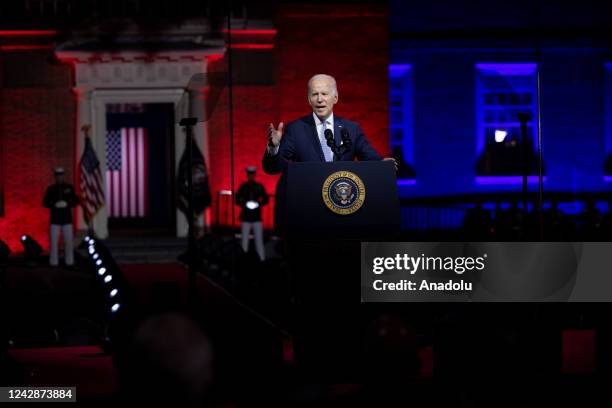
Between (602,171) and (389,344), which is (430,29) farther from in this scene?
(389,344)

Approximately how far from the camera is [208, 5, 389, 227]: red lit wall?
57.7 feet

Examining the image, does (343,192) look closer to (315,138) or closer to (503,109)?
(315,138)

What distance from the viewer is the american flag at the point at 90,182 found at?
595 inches

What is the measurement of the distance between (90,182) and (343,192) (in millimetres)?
11614

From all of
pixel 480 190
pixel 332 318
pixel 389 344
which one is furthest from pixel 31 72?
pixel 389 344

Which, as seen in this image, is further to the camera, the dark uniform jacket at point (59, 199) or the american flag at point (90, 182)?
the american flag at point (90, 182)

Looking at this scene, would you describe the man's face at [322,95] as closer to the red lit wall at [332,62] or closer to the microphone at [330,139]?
the microphone at [330,139]

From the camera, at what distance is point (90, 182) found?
15.2 metres

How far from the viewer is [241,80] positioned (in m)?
17.4

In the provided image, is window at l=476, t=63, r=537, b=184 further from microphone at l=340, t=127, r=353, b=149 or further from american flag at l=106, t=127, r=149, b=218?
microphone at l=340, t=127, r=353, b=149

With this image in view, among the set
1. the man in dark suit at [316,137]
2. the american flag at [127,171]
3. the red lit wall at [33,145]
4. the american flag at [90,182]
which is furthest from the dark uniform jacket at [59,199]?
the man in dark suit at [316,137]

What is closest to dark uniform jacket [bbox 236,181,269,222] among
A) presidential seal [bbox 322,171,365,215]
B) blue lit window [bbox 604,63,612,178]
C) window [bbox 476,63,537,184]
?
window [bbox 476,63,537,184]

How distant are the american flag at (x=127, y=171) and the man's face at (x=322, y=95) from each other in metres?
14.7

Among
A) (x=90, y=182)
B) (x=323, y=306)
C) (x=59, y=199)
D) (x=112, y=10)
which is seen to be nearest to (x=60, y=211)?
(x=59, y=199)
